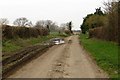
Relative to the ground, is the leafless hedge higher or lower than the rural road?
higher

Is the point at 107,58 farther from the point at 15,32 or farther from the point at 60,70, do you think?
the point at 15,32

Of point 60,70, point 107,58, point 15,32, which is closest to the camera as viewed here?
point 60,70

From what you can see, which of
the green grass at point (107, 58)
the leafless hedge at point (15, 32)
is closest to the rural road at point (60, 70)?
the green grass at point (107, 58)

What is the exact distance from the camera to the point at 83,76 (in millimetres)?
13664

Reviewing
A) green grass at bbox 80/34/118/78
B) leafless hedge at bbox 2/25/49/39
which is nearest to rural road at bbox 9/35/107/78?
green grass at bbox 80/34/118/78

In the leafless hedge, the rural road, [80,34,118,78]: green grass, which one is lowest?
the rural road

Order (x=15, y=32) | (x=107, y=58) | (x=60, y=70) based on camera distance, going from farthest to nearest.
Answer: (x=15, y=32) → (x=107, y=58) → (x=60, y=70)

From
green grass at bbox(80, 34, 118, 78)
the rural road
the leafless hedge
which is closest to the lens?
the rural road

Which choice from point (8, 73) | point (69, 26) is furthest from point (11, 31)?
point (69, 26)

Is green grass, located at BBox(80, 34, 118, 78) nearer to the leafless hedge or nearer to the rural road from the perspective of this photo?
the rural road

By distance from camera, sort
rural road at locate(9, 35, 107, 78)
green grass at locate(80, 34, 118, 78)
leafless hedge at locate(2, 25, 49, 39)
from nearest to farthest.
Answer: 1. rural road at locate(9, 35, 107, 78)
2. green grass at locate(80, 34, 118, 78)
3. leafless hedge at locate(2, 25, 49, 39)

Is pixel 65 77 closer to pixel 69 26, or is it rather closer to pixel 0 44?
pixel 0 44

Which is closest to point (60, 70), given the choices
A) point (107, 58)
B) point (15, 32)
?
point (107, 58)

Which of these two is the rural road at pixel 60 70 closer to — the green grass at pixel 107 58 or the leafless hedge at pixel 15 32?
the green grass at pixel 107 58
